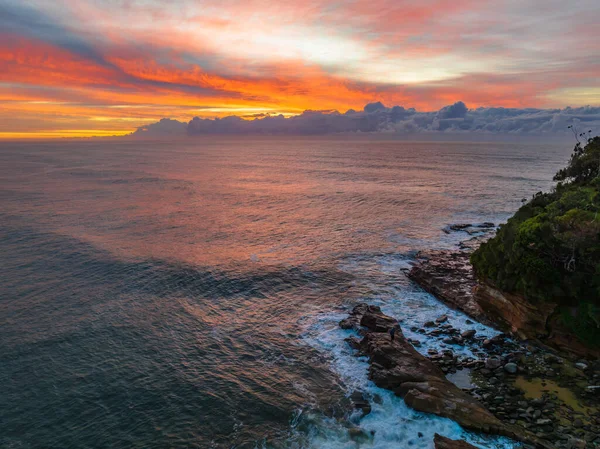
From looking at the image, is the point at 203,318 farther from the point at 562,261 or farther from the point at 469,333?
the point at 562,261

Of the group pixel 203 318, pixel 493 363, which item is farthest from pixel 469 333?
pixel 203 318

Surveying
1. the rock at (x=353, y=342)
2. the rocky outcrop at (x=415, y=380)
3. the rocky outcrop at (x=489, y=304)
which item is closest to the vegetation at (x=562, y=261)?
the rocky outcrop at (x=489, y=304)

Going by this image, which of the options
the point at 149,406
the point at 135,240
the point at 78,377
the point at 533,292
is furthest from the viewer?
the point at 135,240

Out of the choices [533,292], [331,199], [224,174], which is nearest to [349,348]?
[533,292]

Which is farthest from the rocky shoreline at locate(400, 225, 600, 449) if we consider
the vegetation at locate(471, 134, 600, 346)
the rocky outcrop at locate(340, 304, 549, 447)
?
the rocky outcrop at locate(340, 304, 549, 447)

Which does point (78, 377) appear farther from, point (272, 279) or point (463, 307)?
point (463, 307)

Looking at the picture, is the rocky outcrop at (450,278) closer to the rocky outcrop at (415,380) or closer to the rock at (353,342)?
the rocky outcrop at (415,380)

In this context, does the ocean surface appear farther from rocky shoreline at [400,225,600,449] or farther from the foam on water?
rocky shoreline at [400,225,600,449]
